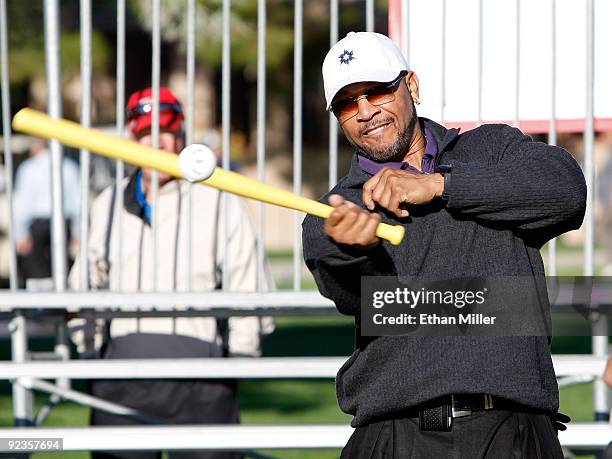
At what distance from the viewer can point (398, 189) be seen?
2.91 metres

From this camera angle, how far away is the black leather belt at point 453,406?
3088mm

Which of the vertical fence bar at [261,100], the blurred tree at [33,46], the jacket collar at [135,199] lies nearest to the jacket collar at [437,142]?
the vertical fence bar at [261,100]

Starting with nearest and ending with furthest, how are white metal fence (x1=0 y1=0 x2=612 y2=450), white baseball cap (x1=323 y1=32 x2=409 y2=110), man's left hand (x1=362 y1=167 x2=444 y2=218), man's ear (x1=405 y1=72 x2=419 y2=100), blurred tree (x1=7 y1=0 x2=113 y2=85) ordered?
1. man's left hand (x1=362 y1=167 x2=444 y2=218)
2. white baseball cap (x1=323 y1=32 x2=409 y2=110)
3. man's ear (x1=405 y1=72 x2=419 y2=100)
4. white metal fence (x1=0 y1=0 x2=612 y2=450)
5. blurred tree (x1=7 y1=0 x2=113 y2=85)

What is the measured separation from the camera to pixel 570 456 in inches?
209

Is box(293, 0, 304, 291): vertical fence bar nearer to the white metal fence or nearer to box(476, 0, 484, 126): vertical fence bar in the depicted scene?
the white metal fence

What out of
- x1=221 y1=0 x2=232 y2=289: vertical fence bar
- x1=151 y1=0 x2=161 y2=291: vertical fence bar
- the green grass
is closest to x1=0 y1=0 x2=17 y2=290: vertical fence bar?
x1=151 y1=0 x2=161 y2=291: vertical fence bar

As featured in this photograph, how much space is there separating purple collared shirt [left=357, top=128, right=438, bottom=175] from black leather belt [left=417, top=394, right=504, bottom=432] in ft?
1.94

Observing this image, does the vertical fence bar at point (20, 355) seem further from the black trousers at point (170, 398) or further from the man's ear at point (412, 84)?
the man's ear at point (412, 84)

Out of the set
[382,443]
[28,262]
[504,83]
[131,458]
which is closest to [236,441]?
[131,458]

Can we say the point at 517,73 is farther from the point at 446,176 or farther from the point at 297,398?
the point at 297,398

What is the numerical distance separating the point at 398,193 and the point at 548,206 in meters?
0.40

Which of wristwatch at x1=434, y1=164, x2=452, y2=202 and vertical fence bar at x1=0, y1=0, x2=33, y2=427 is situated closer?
wristwatch at x1=434, y1=164, x2=452, y2=202

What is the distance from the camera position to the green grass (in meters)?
8.22

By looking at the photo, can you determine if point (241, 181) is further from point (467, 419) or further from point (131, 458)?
point (131, 458)
